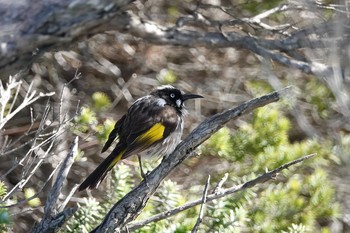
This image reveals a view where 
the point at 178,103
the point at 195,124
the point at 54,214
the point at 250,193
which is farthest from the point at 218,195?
the point at 195,124

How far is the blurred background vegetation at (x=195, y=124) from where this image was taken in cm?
575

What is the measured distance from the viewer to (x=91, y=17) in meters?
3.90

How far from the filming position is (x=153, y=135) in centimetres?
584

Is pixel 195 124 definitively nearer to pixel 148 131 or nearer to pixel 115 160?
pixel 148 131

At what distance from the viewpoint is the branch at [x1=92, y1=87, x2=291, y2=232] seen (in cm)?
446

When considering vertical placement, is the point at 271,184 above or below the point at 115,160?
→ below

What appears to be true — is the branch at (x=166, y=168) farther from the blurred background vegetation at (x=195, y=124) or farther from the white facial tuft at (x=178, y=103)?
the white facial tuft at (x=178, y=103)

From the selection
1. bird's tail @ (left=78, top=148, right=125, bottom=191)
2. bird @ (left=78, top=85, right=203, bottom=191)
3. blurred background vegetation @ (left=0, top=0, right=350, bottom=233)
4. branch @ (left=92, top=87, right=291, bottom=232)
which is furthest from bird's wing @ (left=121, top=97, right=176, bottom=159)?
branch @ (left=92, top=87, right=291, bottom=232)

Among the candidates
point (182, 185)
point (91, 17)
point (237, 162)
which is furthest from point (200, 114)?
point (91, 17)

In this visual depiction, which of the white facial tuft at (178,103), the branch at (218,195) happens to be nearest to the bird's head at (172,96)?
the white facial tuft at (178,103)

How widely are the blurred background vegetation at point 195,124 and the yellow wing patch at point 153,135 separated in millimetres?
317

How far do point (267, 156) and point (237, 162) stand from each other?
1.65ft

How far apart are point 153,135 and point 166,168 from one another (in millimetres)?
1118

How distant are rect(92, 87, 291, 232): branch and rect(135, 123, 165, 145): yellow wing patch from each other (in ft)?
3.36
